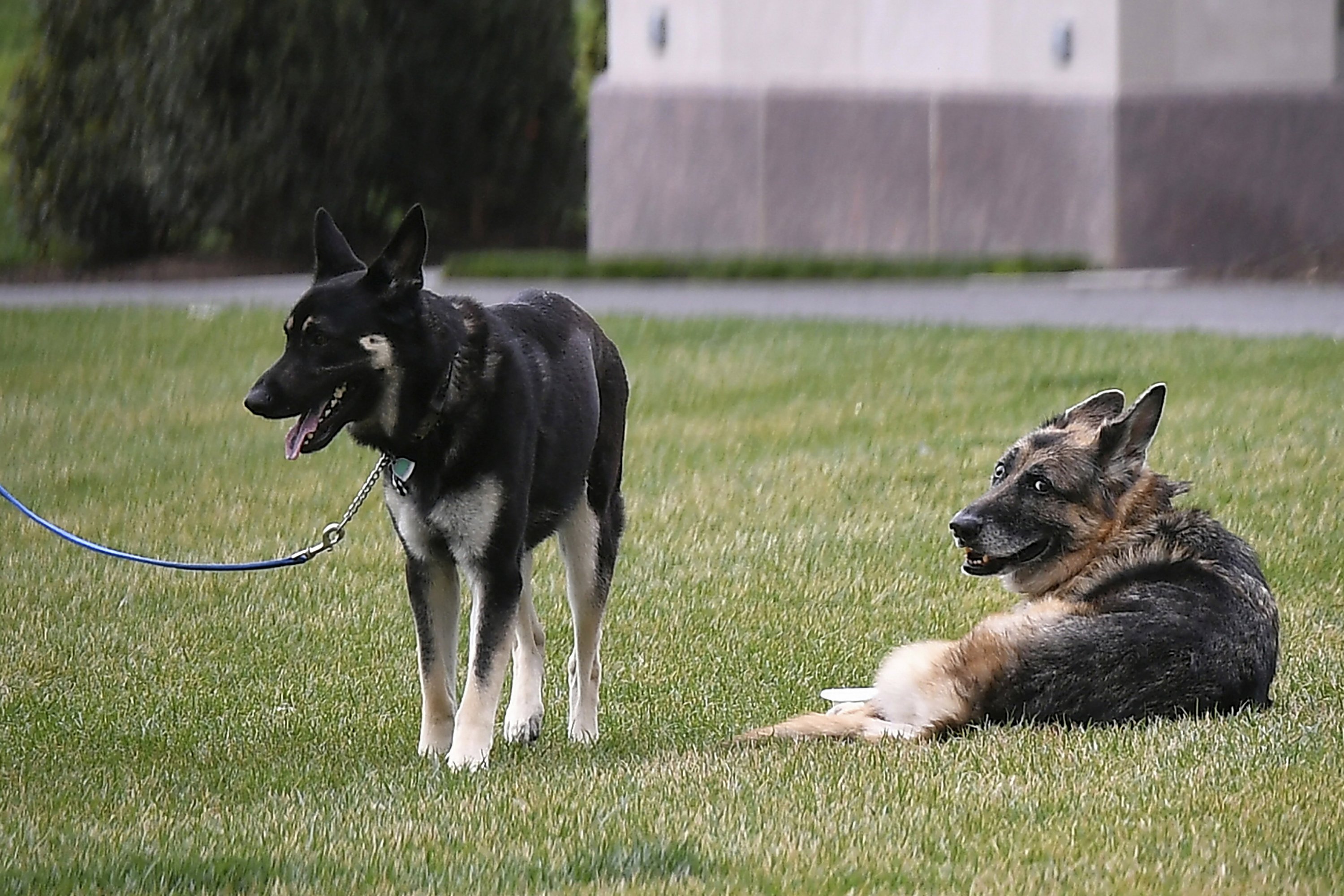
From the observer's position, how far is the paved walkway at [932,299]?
1481cm

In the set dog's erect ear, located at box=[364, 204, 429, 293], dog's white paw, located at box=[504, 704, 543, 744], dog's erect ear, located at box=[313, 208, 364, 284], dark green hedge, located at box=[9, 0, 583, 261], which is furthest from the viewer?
dark green hedge, located at box=[9, 0, 583, 261]

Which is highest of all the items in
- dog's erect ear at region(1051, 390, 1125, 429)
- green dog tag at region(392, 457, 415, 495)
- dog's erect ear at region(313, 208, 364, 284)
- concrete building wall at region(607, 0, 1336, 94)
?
concrete building wall at region(607, 0, 1336, 94)

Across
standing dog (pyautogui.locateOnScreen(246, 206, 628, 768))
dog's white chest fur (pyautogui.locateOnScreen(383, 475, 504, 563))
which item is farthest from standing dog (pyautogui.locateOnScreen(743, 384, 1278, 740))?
dog's white chest fur (pyautogui.locateOnScreen(383, 475, 504, 563))

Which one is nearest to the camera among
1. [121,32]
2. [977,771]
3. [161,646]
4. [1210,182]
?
[977,771]

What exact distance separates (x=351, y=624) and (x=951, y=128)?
11379mm

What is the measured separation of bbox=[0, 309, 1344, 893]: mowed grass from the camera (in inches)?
195

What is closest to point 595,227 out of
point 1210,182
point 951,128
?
point 951,128

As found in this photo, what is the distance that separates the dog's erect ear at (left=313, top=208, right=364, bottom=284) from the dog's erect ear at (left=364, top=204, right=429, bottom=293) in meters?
0.23

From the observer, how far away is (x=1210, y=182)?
17.7 metres

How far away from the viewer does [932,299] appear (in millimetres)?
16953

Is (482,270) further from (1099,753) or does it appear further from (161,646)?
(1099,753)

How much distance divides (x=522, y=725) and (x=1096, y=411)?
218 cm

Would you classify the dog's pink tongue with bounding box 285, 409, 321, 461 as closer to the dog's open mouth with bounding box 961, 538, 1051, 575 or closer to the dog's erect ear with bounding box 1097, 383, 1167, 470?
the dog's open mouth with bounding box 961, 538, 1051, 575

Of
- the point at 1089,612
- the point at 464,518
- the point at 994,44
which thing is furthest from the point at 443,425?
the point at 994,44
